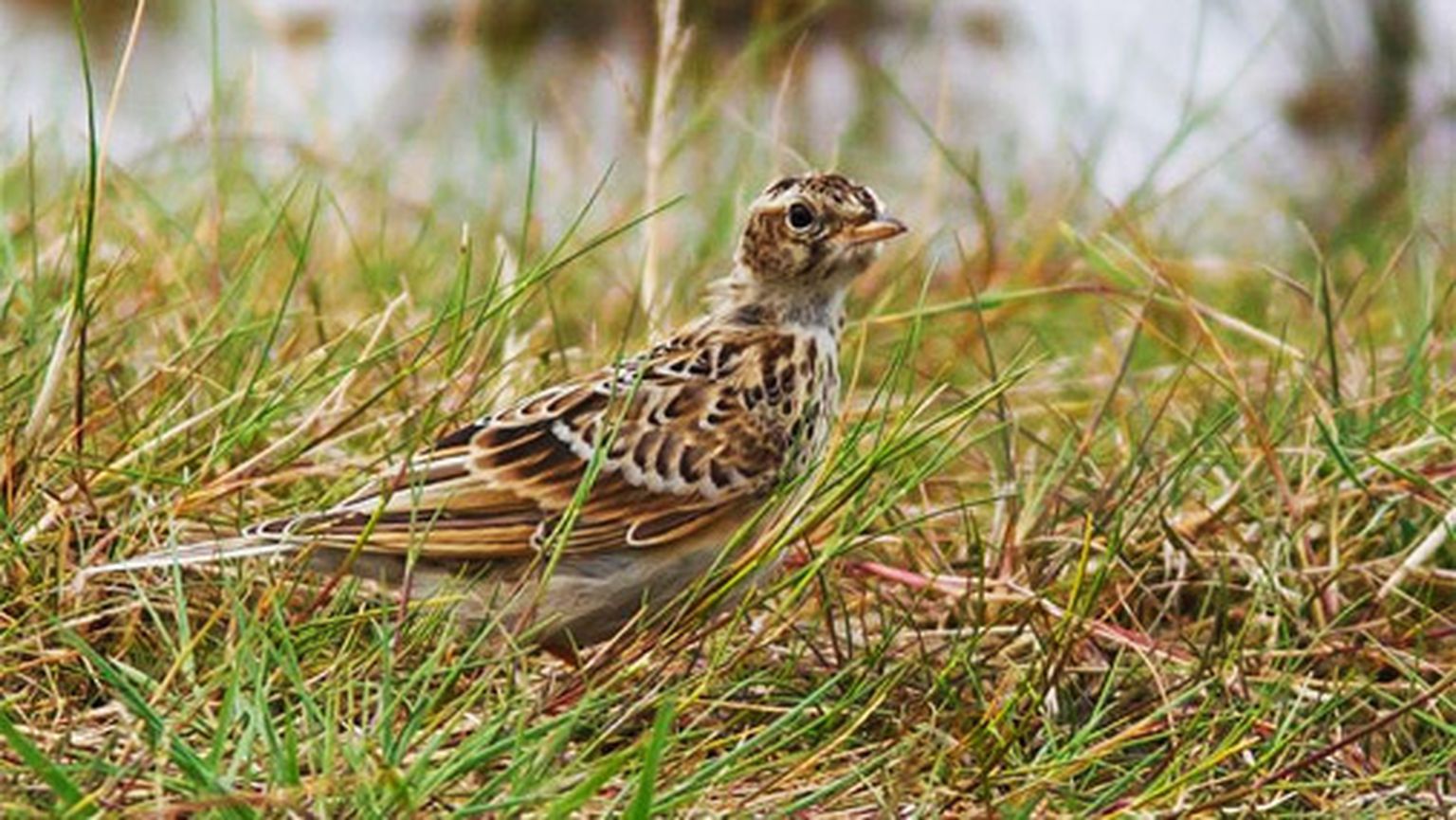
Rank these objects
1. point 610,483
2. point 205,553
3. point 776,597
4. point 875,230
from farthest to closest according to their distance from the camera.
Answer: point 776,597, point 875,230, point 610,483, point 205,553

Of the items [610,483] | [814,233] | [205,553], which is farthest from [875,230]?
[205,553]

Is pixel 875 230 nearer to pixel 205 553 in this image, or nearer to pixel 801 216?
pixel 801 216

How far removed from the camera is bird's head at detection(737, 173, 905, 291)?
14.7 ft

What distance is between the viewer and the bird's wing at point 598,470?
13.4 feet

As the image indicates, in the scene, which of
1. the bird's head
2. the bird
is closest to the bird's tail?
the bird

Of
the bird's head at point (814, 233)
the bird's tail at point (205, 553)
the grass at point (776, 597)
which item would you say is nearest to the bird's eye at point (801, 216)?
the bird's head at point (814, 233)

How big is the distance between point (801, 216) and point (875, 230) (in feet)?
0.48

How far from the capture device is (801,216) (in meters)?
4.52

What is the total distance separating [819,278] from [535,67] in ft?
25.4

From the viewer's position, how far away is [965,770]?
12.9 ft

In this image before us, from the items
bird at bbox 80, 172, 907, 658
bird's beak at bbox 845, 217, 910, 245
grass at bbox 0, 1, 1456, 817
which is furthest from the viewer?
bird's beak at bbox 845, 217, 910, 245

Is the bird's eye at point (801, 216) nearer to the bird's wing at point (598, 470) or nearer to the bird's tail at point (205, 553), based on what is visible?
the bird's wing at point (598, 470)

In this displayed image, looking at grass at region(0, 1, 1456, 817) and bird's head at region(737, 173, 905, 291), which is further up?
bird's head at region(737, 173, 905, 291)

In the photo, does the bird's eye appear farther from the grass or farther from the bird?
the grass
